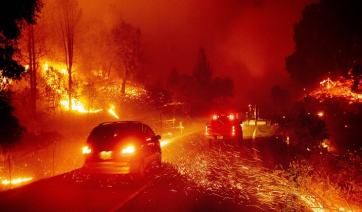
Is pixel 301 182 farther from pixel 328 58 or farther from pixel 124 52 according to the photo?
pixel 124 52

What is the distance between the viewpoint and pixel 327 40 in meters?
25.5

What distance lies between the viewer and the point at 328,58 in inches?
1027

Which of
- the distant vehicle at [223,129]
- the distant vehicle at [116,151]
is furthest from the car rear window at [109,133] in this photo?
the distant vehicle at [223,129]

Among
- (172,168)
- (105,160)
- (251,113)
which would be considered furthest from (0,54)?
(251,113)

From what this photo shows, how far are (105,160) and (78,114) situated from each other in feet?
71.4

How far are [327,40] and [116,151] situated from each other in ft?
74.0

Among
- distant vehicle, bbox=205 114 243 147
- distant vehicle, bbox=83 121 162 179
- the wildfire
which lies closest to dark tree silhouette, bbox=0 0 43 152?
distant vehicle, bbox=83 121 162 179

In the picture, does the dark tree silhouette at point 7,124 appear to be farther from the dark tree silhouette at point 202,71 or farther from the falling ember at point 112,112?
the dark tree silhouette at point 202,71

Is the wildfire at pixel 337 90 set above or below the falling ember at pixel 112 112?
above

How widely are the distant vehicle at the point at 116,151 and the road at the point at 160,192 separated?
0.49 metres

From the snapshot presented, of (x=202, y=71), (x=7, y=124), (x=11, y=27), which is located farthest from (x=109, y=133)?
(x=202, y=71)

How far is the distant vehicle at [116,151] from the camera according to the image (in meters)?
9.29

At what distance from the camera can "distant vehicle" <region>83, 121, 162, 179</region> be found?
30.5 ft

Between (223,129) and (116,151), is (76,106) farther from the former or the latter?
(116,151)
